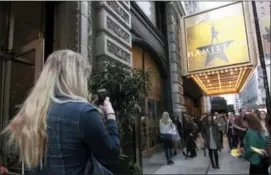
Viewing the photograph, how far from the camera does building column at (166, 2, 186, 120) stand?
1222 centimetres

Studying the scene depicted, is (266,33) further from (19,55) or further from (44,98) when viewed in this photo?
(19,55)

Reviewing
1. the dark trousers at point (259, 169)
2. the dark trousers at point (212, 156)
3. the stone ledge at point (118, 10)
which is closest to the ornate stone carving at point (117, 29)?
the stone ledge at point (118, 10)

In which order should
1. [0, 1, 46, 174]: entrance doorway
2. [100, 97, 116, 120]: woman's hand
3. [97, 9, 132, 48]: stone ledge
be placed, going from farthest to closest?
Result: [97, 9, 132, 48]: stone ledge, [0, 1, 46, 174]: entrance doorway, [100, 97, 116, 120]: woman's hand

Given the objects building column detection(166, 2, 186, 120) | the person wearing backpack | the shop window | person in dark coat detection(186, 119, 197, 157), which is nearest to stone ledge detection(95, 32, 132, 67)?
the person wearing backpack

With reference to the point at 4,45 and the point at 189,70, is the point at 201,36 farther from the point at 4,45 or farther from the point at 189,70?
the point at 4,45

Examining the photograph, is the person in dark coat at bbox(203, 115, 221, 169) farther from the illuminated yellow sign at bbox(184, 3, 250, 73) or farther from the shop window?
the shop window

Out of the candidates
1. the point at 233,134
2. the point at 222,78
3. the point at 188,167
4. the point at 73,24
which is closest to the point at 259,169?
the point at 188,167

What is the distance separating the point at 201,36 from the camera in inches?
394

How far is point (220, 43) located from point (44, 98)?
9.85 metres

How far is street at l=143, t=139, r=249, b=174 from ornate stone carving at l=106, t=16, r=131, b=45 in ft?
13.4

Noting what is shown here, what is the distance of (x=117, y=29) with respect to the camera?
235 inches

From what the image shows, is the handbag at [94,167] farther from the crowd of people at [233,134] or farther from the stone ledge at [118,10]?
the stone ledge at [118,10]

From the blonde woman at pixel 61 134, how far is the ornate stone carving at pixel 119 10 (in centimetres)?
497

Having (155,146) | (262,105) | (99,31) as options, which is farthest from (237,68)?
(99,31)
